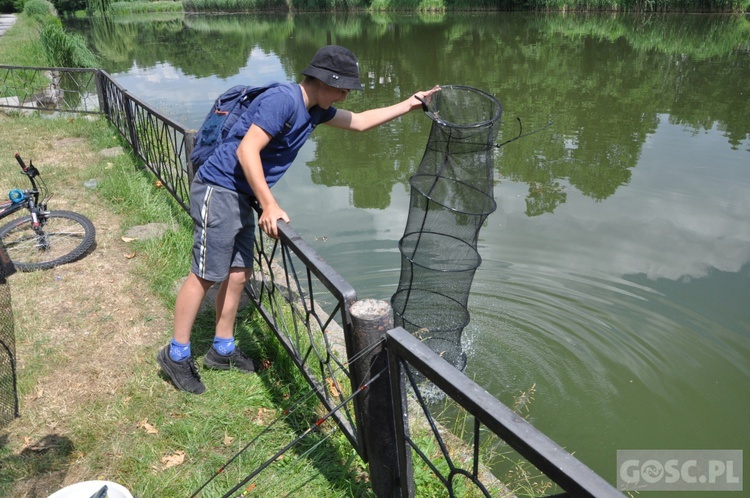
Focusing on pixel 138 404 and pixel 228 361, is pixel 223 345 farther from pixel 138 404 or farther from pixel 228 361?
pixel 138 404

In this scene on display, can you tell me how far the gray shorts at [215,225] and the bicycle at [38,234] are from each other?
2.27 metres

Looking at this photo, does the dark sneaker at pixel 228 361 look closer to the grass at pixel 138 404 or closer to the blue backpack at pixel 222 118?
the grass at pixel 138 404

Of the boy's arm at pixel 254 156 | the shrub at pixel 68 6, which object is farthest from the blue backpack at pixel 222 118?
the shrub at pixel 68 6

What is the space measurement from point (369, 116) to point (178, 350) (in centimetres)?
162

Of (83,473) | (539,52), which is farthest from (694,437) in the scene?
(539,52)

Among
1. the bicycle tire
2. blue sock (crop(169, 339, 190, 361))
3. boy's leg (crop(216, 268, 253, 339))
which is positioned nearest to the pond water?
boy's leg (crop(216, 268, 253, 339))

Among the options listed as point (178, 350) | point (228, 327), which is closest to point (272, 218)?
point (228, 327)

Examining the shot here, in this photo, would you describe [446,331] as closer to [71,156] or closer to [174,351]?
[174,351]

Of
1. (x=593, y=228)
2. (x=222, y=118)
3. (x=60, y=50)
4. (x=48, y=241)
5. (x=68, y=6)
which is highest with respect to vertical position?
(x=68, y=6)

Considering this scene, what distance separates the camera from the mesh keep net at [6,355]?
250 centimetres

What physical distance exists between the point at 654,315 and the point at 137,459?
4220 millimetres

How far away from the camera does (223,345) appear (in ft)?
10.2

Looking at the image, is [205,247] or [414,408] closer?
[205,247]

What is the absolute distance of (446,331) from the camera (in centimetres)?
408
